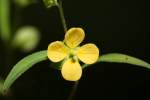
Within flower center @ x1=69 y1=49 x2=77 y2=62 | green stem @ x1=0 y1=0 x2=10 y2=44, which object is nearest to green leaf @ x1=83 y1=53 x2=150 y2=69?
flower center @ x1=69 y1=49 x2=77 y2=62

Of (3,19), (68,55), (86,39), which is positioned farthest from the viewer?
(86,39)

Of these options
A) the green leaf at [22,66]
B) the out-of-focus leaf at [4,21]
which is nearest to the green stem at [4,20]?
the out-of-focus leaf at [4,21]

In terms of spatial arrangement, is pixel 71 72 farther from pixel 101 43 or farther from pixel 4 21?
pixel 101 43

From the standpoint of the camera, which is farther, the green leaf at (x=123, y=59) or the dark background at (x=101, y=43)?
the dark background at (x=101, y=43)

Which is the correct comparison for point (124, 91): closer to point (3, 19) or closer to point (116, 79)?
point (116, 79)

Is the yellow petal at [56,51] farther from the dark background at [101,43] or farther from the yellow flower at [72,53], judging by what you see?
the dark background at [101,43]

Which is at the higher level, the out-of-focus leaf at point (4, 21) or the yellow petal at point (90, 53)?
the yellow petal at point (90, 53)

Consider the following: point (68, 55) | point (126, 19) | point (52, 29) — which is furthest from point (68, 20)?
point (68, 55)
